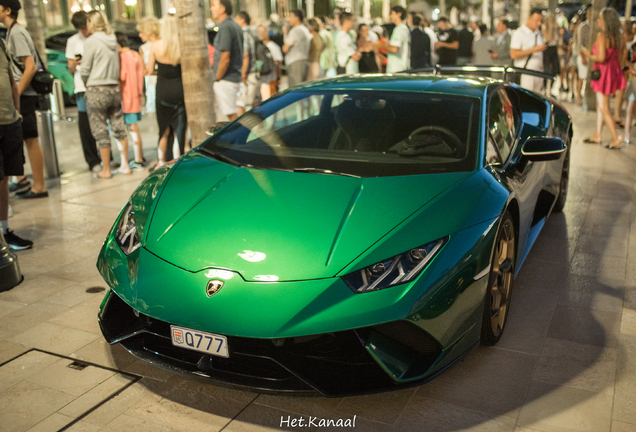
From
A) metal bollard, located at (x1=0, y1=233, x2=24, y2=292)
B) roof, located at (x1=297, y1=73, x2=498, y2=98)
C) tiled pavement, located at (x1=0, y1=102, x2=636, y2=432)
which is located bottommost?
tiled pavement, located at (x1=0, y1=102, x2=636, y2=432)

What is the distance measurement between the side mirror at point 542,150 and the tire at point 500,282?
43 cm

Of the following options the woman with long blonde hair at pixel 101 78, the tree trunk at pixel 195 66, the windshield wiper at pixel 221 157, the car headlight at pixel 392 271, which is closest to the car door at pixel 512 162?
the car headlight at pixel 392 271

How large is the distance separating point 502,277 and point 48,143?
20.0ft

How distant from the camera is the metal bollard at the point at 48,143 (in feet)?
25.0

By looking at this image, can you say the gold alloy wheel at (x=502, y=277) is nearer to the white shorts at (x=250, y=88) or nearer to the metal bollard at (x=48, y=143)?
the metal bollard at (x=48, y=143)

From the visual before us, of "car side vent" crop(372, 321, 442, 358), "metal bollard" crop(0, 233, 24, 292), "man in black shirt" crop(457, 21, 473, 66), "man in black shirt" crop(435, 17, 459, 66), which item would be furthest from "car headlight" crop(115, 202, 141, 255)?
"man in black shirt" crop(457, 21, 473, 66)

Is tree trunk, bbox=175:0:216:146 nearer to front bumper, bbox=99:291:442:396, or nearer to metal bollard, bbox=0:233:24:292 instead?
metal bollard, bbox=0:233:24:292

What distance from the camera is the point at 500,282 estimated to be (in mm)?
3492

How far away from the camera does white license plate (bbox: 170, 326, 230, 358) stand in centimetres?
268

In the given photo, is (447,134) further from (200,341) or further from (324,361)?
(200,341)

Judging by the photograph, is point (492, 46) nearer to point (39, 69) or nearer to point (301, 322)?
point (39, 69)

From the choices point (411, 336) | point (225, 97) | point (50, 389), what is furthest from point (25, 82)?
point (411, 336)

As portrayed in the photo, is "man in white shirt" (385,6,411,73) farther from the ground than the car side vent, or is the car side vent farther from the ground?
"man in white shirt" (385,6,411,73)

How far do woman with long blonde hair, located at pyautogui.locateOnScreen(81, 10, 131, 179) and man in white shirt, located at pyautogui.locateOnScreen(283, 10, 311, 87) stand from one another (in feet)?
13.5
